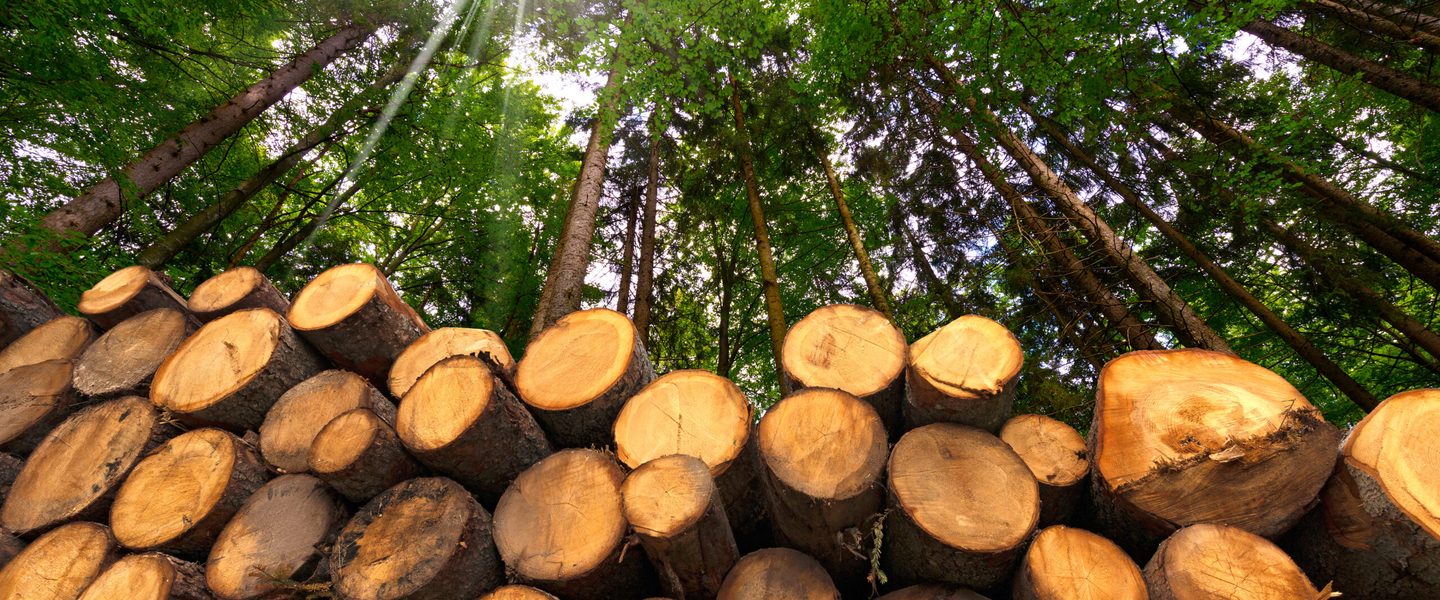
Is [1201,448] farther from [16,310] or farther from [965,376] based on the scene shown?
[16,310]

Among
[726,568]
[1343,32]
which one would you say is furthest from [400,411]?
[1343,32]

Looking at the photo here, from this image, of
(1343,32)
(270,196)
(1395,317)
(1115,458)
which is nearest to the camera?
(1115,458)

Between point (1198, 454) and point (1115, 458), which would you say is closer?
point (1198, 454)

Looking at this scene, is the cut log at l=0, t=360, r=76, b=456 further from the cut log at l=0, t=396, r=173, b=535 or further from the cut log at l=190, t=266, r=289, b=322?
the cut log at l=190, t=266, r=289, b=322

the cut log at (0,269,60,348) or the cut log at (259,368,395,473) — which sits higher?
the cut log at (0,269,60,348)

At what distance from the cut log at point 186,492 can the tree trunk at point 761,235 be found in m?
4.06

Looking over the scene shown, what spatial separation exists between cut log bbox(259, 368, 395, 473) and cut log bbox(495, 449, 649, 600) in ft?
2.32

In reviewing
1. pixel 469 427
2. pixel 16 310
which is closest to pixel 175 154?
pixel 16 310

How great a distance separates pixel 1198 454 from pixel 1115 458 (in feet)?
0.59

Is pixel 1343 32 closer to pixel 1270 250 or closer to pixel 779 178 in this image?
pixel 1270 250

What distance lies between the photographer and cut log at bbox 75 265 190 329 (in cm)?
257

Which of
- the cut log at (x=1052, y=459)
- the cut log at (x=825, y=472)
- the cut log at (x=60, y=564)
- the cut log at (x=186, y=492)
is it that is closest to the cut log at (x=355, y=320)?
the cut log at (x=186, y=492)

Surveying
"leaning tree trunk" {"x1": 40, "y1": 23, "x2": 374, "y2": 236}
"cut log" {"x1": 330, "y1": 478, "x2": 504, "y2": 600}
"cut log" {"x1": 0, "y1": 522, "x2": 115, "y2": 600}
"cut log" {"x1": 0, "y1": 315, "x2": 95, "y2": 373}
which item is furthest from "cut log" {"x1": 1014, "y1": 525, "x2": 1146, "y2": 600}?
"leaning tree trunk" {"x1": 40, "y1": 23, "x2": 374, "y2": 236}

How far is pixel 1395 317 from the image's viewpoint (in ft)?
15.9
